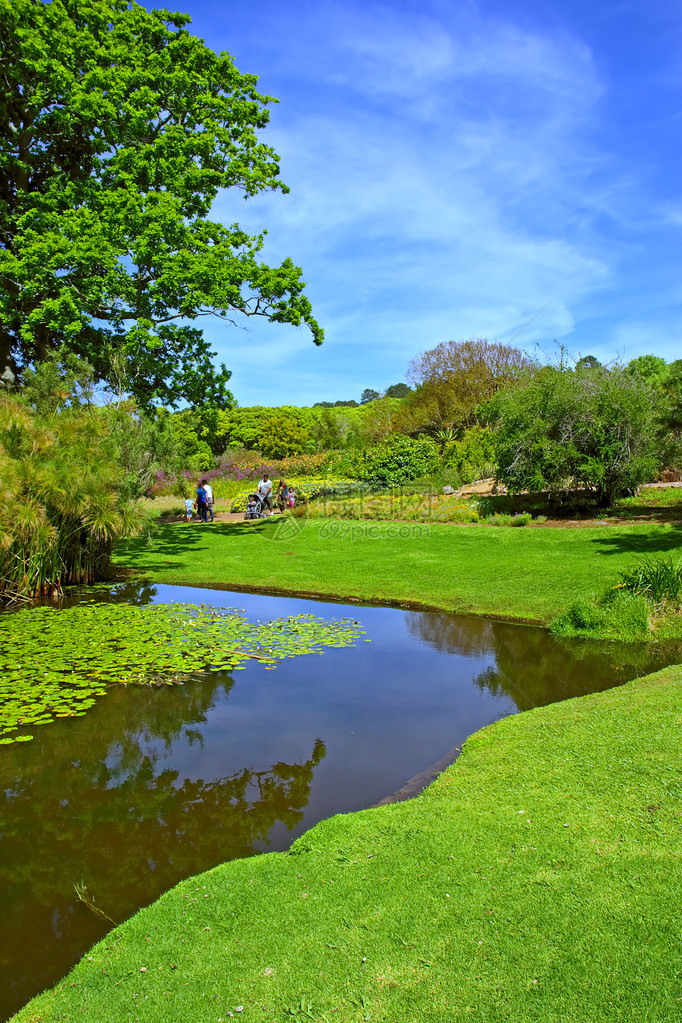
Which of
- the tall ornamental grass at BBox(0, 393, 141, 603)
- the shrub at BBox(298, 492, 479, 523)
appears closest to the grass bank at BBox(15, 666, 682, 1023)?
the tall ornamental grass at BBox(0, 393, 141, 603)

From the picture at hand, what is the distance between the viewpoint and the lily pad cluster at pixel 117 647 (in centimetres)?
691

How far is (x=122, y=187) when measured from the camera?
18016mm

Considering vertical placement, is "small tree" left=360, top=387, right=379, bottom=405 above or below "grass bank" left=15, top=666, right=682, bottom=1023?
above

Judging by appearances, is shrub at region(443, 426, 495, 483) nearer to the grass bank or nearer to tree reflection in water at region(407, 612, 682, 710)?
tree reflection in water at region(407, 612, 682, 710)

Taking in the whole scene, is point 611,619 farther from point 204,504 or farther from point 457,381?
point 457,381

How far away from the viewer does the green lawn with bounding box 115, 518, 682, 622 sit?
36.4 ft

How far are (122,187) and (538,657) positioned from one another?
16918 mm

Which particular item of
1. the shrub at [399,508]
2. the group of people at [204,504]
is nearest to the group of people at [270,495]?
the shrub at [399,508]

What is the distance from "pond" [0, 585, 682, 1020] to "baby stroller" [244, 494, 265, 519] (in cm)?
1502

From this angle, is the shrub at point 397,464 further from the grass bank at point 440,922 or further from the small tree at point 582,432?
the grass bank at point 440,922

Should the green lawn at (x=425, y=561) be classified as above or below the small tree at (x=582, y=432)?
below

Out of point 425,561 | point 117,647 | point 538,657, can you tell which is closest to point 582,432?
point 425,561

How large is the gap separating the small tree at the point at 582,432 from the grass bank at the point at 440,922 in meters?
14.5

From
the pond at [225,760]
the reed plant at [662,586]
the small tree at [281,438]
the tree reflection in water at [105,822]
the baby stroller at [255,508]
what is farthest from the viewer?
the small tree at [281,438]
